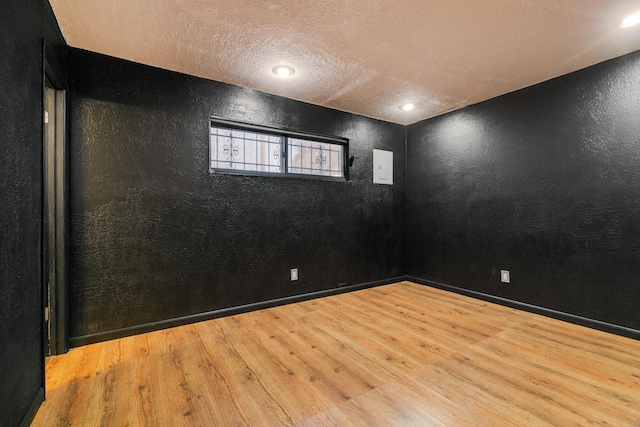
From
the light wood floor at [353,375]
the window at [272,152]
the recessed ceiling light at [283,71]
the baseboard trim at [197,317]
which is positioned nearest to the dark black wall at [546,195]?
the light wood floor at [353,375]

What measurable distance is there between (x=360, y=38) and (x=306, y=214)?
1963 mm

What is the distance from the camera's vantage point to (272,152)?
3404 millimetres

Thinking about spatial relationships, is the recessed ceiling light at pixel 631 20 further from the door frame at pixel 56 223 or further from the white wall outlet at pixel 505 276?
the door frame at pixel 56 223

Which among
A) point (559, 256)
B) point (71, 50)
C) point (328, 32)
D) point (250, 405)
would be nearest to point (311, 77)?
point (328, 32)

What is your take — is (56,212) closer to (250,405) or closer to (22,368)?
(22,368)

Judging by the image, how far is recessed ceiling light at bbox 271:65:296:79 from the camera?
2.66 meters

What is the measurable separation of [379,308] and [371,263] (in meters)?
0.98

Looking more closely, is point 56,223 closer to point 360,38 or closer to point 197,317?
point 197,317

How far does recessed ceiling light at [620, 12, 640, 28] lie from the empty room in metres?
0.01

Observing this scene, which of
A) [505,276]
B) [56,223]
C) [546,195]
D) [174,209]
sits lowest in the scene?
[505,276]

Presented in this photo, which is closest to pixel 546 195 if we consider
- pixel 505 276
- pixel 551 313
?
pixel 505 276

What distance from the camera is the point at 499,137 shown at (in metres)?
3.39

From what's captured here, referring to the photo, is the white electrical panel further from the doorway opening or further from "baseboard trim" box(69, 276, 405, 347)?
the doorway opening

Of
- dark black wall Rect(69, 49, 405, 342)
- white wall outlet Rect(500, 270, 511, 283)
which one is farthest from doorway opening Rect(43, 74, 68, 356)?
white wall outlet Rect(500, 270, 511, 283)
